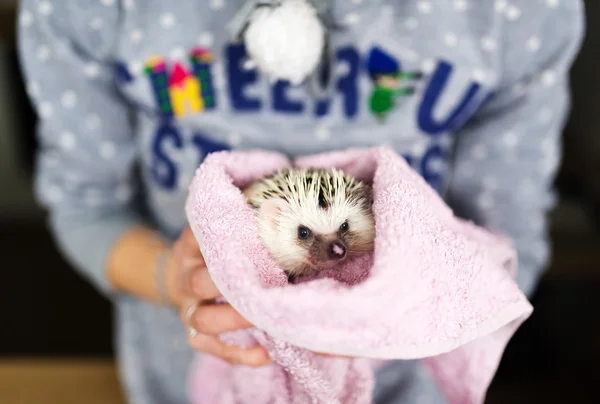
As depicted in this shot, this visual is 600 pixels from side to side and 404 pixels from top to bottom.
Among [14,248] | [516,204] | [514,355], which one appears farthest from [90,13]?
[14,248]

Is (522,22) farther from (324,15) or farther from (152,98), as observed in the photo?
(152,98)

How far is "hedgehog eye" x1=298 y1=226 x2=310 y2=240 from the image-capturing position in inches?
18.0

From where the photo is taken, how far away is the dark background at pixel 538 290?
1.16m

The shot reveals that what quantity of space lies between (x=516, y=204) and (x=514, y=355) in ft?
2.09

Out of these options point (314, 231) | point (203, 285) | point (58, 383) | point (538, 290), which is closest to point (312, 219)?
point (314, 231)

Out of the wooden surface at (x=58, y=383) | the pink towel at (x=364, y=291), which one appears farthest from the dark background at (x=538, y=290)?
the pink towel at (x=364, y=291)

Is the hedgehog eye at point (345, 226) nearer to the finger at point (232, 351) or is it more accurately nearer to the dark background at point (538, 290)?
the finger at point (232, 351)

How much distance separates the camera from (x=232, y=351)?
49 cm

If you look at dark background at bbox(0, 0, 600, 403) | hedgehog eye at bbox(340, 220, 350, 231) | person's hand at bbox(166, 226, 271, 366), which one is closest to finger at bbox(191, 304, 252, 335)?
person's hand at bbox(166, 226, 271, 366)

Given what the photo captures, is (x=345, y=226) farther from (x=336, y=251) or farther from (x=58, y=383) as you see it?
(x=58, y=383)

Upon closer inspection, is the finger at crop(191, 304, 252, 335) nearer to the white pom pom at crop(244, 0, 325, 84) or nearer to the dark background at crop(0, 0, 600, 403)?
the white pom pom at crop(244, 0, 325, 84)

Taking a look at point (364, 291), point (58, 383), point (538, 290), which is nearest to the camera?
point (364, 291)

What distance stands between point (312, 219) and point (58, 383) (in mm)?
743

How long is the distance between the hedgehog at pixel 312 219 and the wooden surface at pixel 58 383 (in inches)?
26.5
